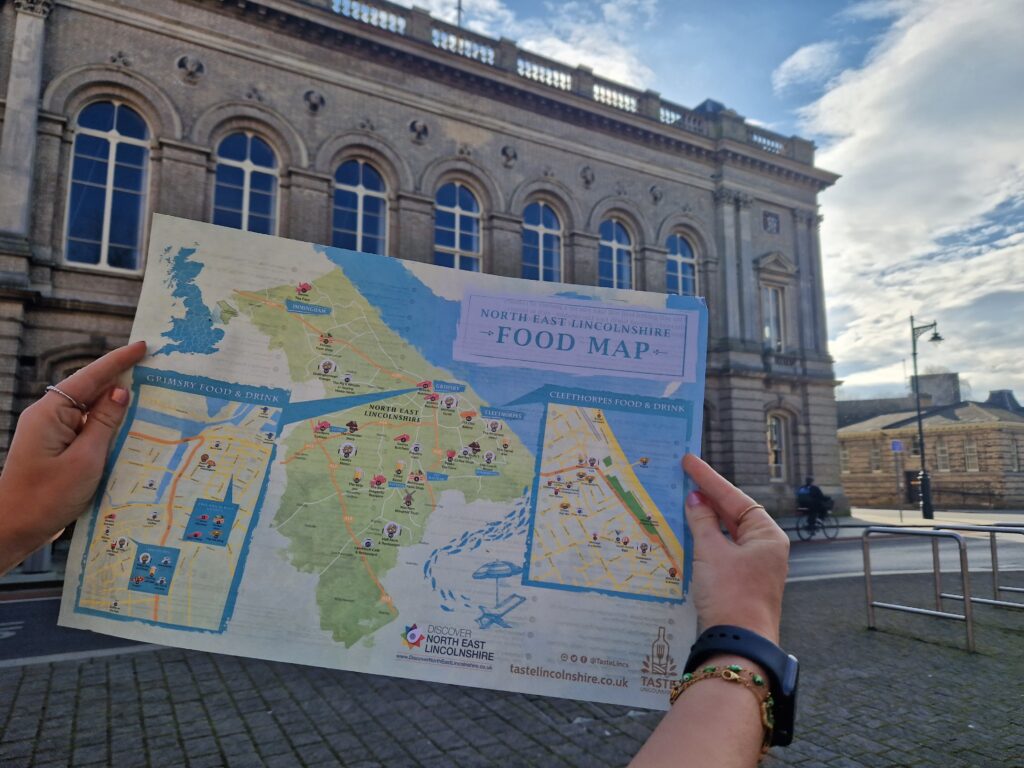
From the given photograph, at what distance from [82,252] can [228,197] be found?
11.8 feet

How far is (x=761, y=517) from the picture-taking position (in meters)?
1.65

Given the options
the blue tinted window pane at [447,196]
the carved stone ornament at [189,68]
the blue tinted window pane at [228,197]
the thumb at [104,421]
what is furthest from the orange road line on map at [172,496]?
the blue tinted window pane at [447,196]

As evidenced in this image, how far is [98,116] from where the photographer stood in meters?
14.9

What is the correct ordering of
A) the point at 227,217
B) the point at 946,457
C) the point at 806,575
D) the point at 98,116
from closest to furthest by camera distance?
1. the point at 806,575
2. the point at 98,116
3. the point at 227,217
4. the point at 946,457

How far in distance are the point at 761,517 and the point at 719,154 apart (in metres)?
25.9

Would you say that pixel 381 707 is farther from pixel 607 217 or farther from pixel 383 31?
pixel 607 217

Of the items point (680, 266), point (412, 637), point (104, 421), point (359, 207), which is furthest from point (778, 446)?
point (104, 421)

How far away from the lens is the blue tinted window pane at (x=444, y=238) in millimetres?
19266

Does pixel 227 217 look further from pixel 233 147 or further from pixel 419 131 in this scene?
pixel 419 131

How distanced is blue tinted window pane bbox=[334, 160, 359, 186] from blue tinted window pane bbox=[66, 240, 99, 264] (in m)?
6.26

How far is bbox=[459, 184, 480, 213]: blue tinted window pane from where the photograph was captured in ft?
65.2

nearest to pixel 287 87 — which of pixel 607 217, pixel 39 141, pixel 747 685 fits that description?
pixel 39 141

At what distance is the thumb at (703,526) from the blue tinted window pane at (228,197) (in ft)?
55.8

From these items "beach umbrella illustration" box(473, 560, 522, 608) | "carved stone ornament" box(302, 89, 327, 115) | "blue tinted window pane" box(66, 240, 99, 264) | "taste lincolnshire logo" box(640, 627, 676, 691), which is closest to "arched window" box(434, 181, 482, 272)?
"carved stone ornament" box(302, 89, 327, 115)
